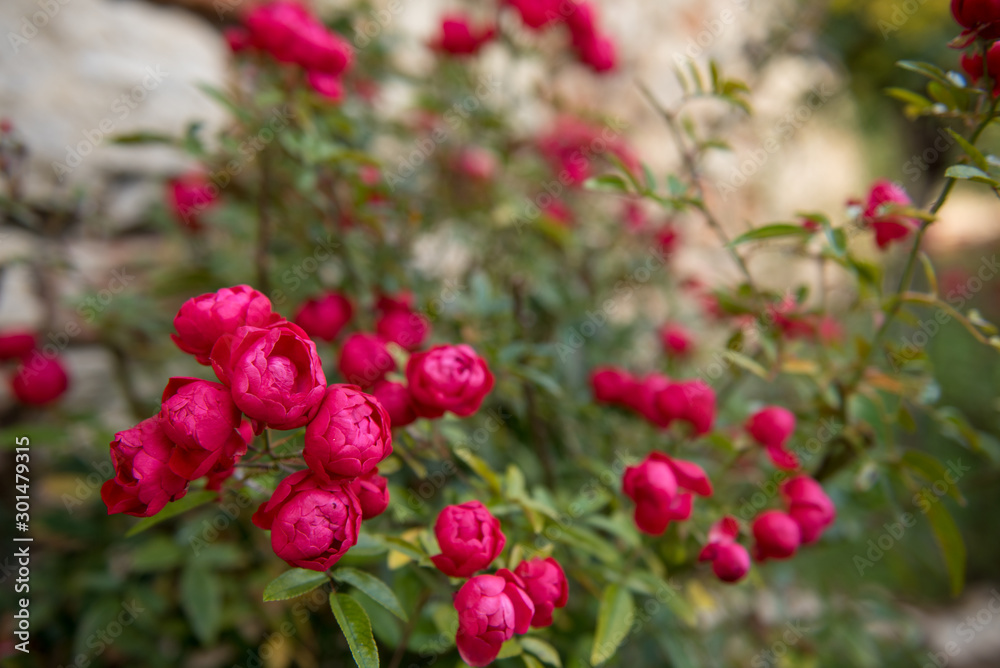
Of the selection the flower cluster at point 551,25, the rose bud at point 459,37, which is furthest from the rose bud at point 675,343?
the rose bud at point 459,37

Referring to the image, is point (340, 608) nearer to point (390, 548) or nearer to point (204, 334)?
point (390, 548)

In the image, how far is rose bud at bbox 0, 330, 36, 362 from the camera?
1137 mm

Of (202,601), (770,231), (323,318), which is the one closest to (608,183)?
(770,231)

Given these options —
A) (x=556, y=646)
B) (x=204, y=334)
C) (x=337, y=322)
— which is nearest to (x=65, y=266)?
(x=337, y=322)

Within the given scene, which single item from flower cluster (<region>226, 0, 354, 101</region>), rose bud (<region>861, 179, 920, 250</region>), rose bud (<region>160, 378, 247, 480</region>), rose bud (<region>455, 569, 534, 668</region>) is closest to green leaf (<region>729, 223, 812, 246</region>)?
rose bud (<region>861, 179, 920, 250</region>)

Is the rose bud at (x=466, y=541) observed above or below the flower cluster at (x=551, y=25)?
below

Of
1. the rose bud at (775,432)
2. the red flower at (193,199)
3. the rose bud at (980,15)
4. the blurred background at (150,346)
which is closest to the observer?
the rose bud at (980,15)

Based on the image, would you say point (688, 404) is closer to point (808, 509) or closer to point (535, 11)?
point (808, 509)

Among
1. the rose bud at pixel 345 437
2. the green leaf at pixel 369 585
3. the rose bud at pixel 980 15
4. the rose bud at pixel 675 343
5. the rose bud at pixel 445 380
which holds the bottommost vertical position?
the rose bud at pixel 675 343

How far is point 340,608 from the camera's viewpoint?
0.53m

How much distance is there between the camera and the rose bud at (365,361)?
72 cm

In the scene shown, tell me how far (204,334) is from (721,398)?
0.92m

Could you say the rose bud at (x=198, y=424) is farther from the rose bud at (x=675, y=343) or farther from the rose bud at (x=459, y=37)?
the rose bud at (x=459, y=37)

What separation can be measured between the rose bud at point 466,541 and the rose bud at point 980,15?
2.20 feet
